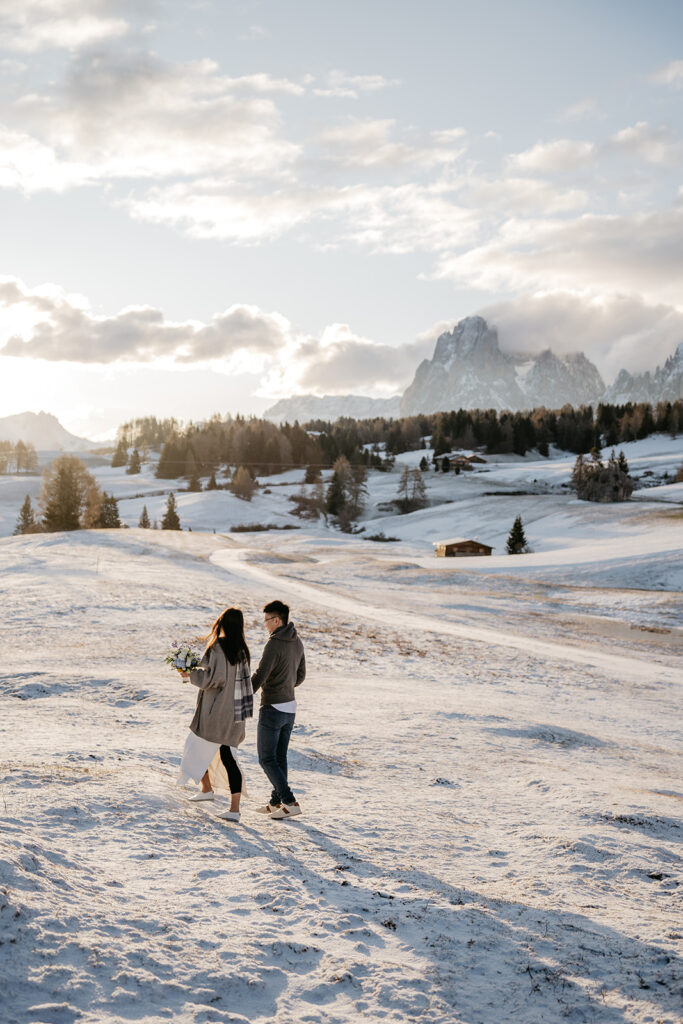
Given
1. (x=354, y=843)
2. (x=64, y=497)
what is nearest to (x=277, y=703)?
(x=354, y=843)

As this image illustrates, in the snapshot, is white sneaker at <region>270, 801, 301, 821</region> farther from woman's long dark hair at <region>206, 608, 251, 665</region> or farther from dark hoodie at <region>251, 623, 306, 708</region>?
woman's long dark hair at <region>206, 608, 251, 665</region>

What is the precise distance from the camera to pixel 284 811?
28.8 feet

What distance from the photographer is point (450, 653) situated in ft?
82.8

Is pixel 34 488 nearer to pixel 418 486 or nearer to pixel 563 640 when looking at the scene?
Result: pixel 418 486

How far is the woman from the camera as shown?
28.1ft

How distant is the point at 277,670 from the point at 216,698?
32.3 inches

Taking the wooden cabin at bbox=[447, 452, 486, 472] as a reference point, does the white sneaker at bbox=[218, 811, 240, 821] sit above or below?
below

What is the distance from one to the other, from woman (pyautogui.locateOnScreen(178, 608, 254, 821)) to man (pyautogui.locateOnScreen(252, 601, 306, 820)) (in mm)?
243

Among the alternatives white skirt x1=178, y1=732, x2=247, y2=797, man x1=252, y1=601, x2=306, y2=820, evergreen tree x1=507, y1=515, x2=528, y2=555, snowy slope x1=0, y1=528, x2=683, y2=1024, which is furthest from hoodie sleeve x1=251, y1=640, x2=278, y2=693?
evergreen tree x1=507, y1=515, x2=528, y2=555

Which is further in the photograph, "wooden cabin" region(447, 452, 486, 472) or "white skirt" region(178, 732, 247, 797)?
"wooden cabin" region(447, 452, 486, 472)

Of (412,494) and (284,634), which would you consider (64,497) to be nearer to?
(412,494)

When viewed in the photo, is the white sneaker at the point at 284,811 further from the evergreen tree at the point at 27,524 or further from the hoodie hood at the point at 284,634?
the evergreen tree at the point at 27,524

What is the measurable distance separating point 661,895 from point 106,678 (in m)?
12.9

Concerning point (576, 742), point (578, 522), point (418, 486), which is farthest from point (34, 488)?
point (576, 742)
